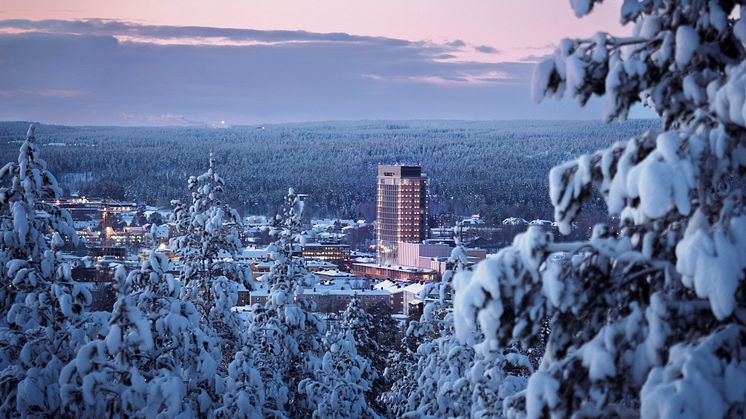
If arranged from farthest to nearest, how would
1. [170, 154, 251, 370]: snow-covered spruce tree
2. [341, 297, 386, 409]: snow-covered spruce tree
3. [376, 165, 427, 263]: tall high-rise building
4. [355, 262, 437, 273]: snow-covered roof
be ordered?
[376, 165, 427, 263]: tall high-rise building, [355, 262, 437, 273]: snow-covered roof, [341, 297, 386, 409]: snow-covered spruce tree, [170, 154, 251, 370]: snow-covered spruce tree

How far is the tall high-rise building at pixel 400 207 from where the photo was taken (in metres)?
156

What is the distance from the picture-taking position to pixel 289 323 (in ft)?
66.6

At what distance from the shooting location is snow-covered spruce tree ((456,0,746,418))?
190 inches

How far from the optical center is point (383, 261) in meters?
138

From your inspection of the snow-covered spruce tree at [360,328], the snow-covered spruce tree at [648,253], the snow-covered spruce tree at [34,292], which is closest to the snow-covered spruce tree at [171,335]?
the snow-covered spruce tree at [34,292]

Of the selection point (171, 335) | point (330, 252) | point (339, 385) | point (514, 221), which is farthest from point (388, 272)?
point (171, 335)

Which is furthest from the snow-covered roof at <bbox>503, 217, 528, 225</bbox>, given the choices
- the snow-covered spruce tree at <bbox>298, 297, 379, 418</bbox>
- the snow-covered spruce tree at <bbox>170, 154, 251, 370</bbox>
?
the snow-covered spruce tree at <bbox>170, 154, 251, 370</bbox>

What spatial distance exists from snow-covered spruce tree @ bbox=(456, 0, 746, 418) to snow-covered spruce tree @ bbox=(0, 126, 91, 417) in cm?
831

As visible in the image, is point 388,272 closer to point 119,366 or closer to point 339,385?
point 339,385

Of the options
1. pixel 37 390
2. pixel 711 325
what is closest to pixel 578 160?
pixel 711 325

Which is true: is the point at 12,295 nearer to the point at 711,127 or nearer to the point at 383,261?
the point at 711,127

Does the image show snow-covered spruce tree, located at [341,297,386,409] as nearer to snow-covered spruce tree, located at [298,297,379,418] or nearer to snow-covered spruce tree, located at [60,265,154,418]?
snow-covered spruce tree, located at [298,297,379,418]

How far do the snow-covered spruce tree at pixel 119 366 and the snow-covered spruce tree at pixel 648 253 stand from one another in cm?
557

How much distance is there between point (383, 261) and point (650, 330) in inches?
5210
